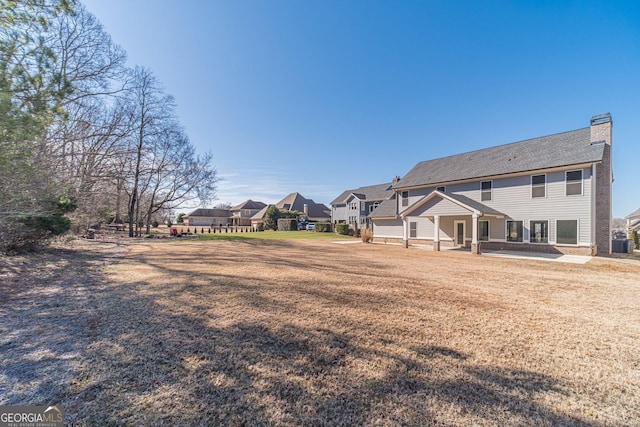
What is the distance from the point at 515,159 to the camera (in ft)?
55.7

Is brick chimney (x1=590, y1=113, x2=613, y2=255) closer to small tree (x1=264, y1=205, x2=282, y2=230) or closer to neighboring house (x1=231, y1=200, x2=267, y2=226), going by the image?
small tree (x1=264, y1=205, x2=282, y2=230)

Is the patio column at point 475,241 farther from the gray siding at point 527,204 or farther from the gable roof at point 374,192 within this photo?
the gable roof at point 374,192

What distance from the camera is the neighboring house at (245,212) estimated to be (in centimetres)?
6275

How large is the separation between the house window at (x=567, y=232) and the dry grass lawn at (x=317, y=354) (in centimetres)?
1059

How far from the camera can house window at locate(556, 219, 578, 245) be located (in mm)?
14008

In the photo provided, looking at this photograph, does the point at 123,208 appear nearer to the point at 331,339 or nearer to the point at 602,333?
the point at 331,339

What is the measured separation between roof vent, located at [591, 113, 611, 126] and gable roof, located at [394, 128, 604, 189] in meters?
0.78

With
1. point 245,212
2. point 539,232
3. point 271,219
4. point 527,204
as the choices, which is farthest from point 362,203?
point 245,212

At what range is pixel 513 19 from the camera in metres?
12.1

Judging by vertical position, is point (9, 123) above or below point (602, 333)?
above

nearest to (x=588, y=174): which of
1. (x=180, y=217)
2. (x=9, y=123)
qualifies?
(x=9, y=123)

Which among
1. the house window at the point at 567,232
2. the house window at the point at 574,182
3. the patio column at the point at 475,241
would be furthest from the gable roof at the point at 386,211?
the house window at the point at 574,182

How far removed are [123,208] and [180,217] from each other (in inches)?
1640

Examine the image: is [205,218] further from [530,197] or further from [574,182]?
[574,182]
